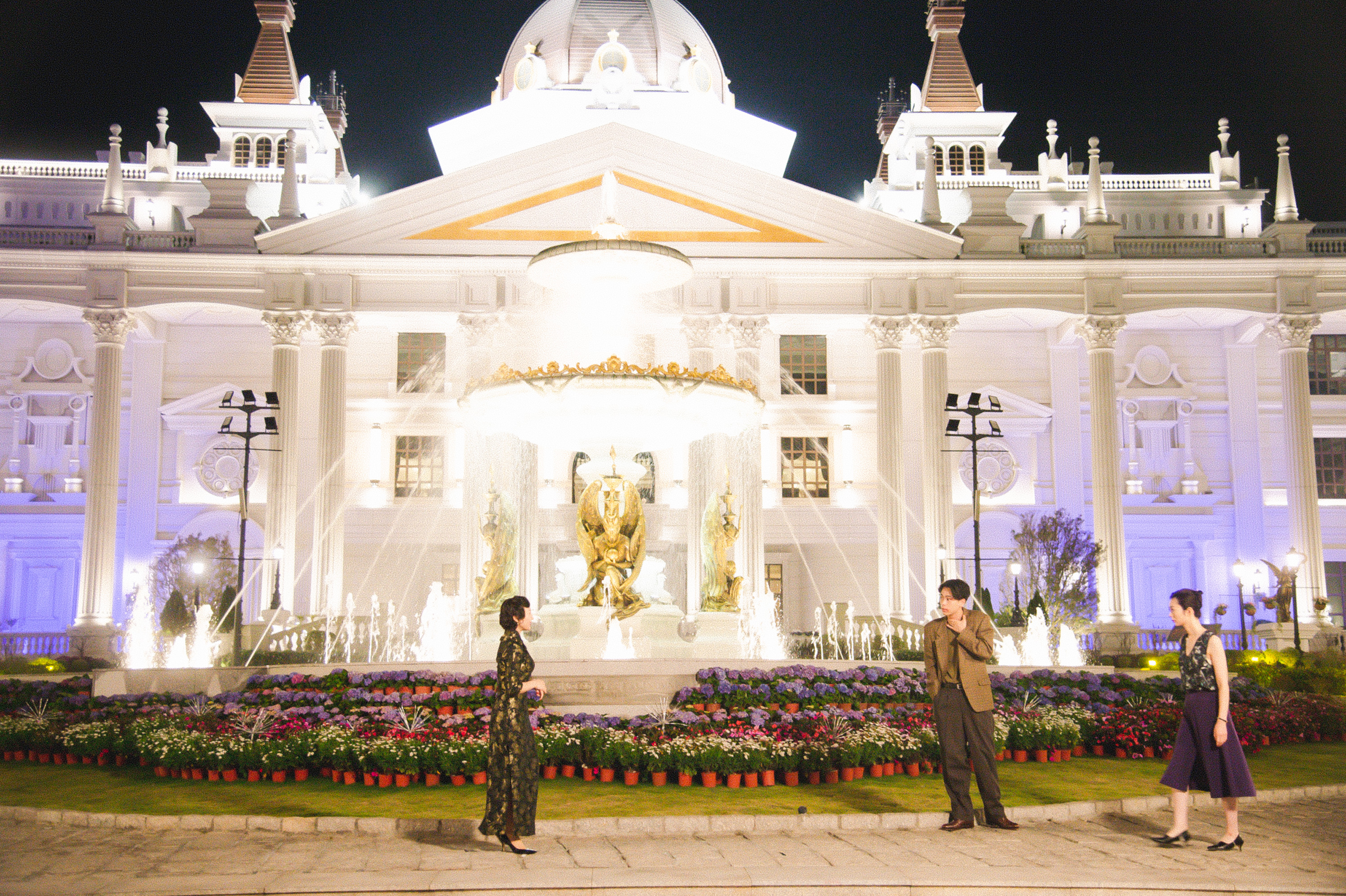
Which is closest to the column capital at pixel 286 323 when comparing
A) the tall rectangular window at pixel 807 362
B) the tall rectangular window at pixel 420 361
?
the tall rectangular window at pixel 420 361

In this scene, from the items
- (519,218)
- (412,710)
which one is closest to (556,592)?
(412,710)

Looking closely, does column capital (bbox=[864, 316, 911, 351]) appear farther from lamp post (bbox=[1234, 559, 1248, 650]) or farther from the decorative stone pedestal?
the decorative stone pedestal

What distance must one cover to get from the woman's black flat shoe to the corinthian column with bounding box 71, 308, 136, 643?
28.4m

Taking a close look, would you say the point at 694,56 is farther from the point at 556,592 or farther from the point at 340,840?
the point at 340,840

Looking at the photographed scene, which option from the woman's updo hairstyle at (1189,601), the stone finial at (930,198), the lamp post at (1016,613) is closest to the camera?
the woman's updo hairstyle at (1189,601)

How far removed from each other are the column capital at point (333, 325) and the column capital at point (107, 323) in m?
5.09

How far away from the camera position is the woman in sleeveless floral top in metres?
8.73

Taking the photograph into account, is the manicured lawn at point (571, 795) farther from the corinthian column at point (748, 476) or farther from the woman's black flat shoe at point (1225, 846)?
the corinthian column at point (748, 476)

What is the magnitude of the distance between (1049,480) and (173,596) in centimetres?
2518

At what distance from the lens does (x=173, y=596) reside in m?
27.4

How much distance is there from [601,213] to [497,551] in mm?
13390

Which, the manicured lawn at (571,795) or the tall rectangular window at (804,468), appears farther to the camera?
the tall rectangular window at (804,468)

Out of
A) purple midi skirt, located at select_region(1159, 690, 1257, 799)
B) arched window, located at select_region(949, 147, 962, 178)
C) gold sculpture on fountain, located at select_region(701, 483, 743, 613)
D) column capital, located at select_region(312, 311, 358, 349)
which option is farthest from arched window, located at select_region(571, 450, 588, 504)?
purple midi skirt, located at select_region(1159, 690, 1257, 799)

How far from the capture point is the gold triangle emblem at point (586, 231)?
3306 centimetres
